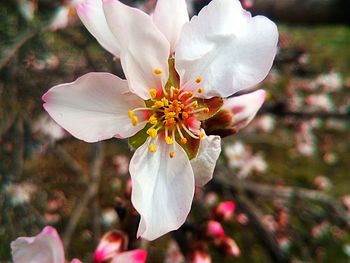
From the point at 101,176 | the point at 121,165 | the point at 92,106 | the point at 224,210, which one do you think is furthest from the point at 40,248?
the point at 121,165

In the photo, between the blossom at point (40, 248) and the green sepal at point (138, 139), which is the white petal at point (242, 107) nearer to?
the green sepal at point (138, 139)

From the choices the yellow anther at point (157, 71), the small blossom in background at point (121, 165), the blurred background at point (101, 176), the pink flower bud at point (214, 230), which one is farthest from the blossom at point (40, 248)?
the small blossom in background at point (121, 165)

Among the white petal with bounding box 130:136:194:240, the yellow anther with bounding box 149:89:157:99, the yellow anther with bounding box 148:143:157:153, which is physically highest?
the yellow anther with bounding box 149:89:157:99

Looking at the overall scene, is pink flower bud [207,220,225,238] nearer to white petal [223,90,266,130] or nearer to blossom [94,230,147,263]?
blossom [94,230,147,263]

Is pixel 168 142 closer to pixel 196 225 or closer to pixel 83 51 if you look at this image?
pixel 196 225

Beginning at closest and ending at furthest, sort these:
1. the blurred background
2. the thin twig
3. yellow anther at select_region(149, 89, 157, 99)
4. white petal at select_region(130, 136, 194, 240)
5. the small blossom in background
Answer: white petal at select_region(130, 136, 194, 240)
yellow anther at select_region(149, 89, 157, 99)
the blurred background
the thin twig
the small blossom in background

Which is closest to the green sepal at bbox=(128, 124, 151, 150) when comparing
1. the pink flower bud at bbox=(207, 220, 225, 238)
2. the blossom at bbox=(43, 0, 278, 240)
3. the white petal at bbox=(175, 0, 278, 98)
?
the blossom at bbox=(43, 0, 278, 240)

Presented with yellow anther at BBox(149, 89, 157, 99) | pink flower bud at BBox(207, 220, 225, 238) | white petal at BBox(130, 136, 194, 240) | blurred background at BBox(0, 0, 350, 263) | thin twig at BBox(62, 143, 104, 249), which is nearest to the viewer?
white petal at BBox(130, 136, 194, 240)
